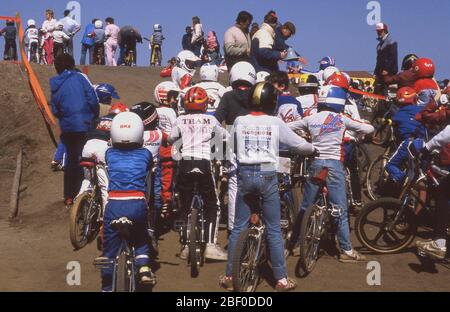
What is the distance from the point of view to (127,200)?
6383 millimetres

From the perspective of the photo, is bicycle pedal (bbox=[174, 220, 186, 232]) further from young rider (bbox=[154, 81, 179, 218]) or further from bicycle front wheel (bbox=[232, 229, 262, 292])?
young rider (bbox=[154, 81, 179, 218])

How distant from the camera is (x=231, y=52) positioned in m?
11.7

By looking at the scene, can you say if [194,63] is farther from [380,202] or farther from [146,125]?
[380,202]

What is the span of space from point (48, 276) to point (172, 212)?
2.89 meters

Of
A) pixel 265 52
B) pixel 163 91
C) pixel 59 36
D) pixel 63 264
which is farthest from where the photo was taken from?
pixel 59 36

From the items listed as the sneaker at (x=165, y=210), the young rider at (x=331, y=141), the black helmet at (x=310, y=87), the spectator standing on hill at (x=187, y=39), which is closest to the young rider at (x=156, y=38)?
the spectator standing on hill at (x=187, y=39)

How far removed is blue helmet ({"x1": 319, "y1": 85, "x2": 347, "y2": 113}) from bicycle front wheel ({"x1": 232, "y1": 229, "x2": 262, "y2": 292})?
2.12m

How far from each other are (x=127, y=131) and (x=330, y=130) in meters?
2.60

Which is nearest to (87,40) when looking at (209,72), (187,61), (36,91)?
(36,91)

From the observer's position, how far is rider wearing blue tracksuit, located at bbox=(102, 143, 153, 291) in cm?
633

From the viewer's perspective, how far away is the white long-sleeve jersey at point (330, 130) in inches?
304

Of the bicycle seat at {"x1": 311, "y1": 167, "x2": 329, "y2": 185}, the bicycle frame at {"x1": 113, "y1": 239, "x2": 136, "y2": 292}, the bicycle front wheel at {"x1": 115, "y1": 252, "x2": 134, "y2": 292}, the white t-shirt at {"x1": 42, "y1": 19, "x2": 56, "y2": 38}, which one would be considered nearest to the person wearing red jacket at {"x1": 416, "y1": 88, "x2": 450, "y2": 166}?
the bicycle seat at {"x1": 311, "y1": 167, "x2": 329, "y2": 185}

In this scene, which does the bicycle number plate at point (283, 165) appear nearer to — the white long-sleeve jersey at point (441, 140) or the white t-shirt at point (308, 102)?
the white long-sleeve jersey at point (441, 140)

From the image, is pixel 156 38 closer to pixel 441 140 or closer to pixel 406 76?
pixel 406 76
